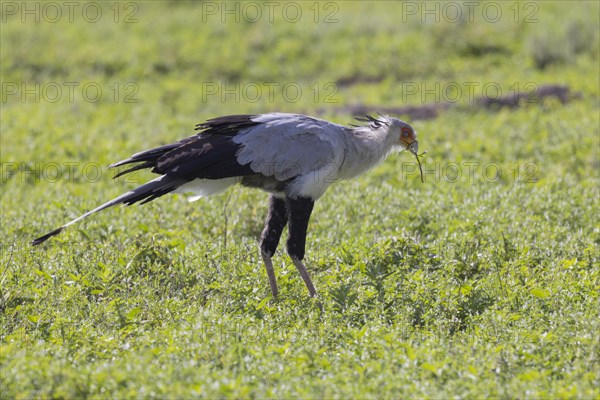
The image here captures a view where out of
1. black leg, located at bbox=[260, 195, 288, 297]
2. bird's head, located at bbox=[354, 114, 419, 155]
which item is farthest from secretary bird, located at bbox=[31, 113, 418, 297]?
bird's head, located at bbox=[354, 114, 419, 155]

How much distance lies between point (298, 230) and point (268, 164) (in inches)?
21.7

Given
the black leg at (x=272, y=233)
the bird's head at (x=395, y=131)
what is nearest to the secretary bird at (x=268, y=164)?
the black leg at (x=272, y=233)

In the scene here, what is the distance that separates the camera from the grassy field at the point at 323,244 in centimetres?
444

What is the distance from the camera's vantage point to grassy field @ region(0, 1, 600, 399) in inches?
175

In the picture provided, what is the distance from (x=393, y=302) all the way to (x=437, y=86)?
9311 millimetres

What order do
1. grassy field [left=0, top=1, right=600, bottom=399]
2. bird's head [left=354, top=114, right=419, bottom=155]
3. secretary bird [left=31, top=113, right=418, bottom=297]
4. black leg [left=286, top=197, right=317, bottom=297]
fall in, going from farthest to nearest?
1. bird's head [left=354, top=114, right=419, bottom=155]
2. black leg [left=286, top=197, right=317, bottom=297]
3. secretary bird [left=31, top=113, right=418, bottom=297]
4. grassy field [left=0, top=1, right=600, bottom=399]

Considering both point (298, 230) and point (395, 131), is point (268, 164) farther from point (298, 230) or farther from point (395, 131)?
point (395, 131)

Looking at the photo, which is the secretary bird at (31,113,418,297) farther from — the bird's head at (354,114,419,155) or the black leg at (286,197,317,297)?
the bird's head at (354,114,419,155)

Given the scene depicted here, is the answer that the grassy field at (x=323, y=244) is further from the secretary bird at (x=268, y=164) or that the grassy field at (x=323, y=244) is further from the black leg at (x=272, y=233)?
the secretary bird at (x=268, y=164)

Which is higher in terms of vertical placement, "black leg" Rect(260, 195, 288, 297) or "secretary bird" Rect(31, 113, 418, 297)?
"secretary bird" Rect(31, 113, 418, 297)

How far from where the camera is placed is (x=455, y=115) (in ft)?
39.4

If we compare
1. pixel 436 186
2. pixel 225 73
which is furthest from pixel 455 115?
pixel 225 73

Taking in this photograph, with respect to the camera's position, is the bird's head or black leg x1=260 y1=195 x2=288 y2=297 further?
the bird's head

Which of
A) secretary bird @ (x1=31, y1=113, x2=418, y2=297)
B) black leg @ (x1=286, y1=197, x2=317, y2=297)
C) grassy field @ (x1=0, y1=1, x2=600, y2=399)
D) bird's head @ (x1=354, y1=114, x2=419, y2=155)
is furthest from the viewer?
bird's head @ (x1=354, y1=114, x2=419, y2=155)
